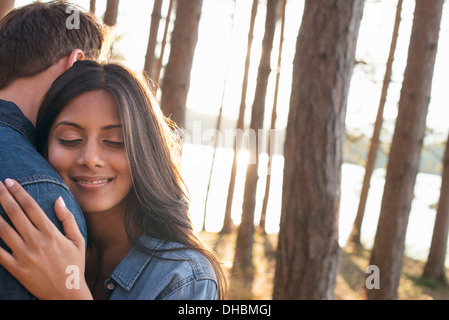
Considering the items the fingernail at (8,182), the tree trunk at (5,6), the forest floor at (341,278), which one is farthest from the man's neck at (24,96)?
the forest floor at (341,278)

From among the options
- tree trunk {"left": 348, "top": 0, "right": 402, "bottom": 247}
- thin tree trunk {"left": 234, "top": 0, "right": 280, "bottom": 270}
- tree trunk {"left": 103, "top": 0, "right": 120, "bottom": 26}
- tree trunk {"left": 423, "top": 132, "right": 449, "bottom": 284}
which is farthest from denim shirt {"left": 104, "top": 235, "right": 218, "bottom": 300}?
tree trunk {"left": 348, "top": 0, "right": 402, "bottom": 247}

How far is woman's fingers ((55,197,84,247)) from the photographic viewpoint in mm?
1624

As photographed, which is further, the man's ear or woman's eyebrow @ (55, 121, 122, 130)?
the man's ear

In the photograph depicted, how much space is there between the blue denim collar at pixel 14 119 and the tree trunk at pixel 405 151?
5.62 meters

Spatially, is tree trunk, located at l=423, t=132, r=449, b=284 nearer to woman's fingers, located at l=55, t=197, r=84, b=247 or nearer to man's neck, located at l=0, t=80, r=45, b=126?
man's neck, located at l=0, t=80, r=45, b=126

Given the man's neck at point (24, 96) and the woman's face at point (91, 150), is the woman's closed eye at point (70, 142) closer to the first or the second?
the woman's face at point (91, 150)

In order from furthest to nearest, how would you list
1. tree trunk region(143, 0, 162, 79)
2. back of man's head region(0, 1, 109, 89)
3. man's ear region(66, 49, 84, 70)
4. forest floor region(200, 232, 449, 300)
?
forest floor region(200, 232, 449, 300) → tree trunk region(143, 0, 162, 79) → man's ear region(66, 49, 84, 70) → back of man's head region(0, 1, 109, 89)

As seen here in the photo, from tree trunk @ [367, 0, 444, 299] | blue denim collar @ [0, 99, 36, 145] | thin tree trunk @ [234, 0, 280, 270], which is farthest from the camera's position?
thin tree trunk @ [234, 0, 280, 270]

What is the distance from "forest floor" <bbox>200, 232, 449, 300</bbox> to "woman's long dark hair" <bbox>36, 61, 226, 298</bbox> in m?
6.07

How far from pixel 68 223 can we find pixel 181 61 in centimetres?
429

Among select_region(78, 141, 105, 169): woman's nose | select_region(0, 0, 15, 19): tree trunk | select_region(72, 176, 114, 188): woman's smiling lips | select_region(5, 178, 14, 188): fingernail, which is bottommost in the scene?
select_region(72, 176, 114, 188): woman's smiling lips

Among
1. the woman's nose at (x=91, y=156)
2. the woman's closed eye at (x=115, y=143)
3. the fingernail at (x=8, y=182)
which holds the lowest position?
the fingernail at (x=8, y=182)

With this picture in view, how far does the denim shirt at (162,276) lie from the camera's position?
5.94ft

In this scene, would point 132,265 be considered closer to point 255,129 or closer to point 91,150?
point 91,150
